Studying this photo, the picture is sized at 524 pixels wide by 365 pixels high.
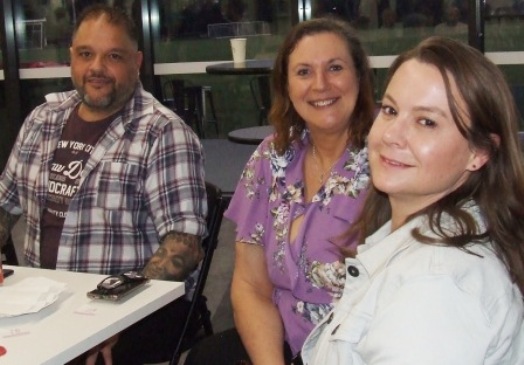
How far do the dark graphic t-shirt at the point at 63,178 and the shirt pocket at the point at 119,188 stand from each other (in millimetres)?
92

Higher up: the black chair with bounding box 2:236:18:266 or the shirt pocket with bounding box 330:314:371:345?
the shirt pocket with bounding box 330:314:371:345

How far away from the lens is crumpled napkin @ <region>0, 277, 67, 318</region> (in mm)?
1605

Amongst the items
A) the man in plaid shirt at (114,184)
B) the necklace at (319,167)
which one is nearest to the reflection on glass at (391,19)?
the man in plaid shirt at (114,184)

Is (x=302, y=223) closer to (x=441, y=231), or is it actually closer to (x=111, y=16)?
(x=441, y=231)

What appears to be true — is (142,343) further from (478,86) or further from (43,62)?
(43,62)

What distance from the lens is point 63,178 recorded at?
2350 millimetres

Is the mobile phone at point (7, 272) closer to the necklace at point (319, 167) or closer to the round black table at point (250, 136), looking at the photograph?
the necklace at point (319, 167)

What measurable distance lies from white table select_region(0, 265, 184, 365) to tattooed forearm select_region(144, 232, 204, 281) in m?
0.30

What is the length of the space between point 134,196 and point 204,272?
12.1 inches

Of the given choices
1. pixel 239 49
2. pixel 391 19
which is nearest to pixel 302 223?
pixel 239 49

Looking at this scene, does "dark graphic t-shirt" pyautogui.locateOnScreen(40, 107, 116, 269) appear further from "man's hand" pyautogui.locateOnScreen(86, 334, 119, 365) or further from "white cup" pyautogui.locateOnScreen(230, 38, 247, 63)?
"white cup" pyautogui.locateOnScreen(230, 38, 247, 63)

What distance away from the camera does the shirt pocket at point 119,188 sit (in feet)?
7.45

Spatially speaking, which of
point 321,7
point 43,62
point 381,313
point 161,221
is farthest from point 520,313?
point 43,62

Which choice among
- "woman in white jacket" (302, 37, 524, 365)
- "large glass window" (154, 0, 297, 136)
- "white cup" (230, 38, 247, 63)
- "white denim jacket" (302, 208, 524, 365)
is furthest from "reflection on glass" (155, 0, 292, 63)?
"white denim jacket" (302, 208, 524, 365)
